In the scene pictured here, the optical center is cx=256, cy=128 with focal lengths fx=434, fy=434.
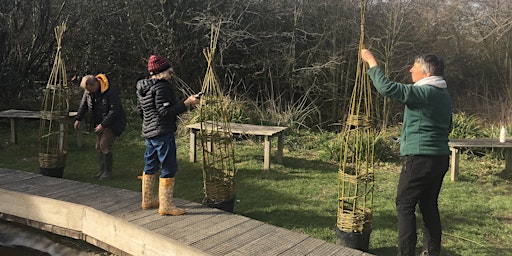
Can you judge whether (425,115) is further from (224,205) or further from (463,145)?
(463,145)

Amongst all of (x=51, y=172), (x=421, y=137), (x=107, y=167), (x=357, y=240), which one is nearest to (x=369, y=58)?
(x=421, y=137)

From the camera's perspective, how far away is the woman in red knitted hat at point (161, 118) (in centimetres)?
377

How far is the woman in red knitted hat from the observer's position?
12.4 ft

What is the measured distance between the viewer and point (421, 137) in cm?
312

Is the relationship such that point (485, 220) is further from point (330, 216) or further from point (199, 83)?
point (199, 83)

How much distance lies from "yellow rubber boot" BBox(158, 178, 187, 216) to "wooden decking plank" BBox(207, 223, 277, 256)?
2.59 ft

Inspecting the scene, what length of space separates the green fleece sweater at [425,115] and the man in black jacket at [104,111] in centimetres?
367

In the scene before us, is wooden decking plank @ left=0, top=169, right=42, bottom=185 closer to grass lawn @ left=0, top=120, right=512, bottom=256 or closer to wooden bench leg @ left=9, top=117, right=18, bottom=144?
grass lawn @ left=0, top=120, right=512, bottom=256

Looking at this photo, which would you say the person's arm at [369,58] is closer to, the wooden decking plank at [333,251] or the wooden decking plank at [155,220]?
the wooden decking plank at [333,251]

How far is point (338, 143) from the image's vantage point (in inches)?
297

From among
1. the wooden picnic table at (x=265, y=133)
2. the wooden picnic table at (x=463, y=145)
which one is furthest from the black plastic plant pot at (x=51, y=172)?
the wooden picnic table at (x=463, y=145)

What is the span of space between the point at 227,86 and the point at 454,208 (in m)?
7.03

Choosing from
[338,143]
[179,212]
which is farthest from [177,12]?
[179,212]

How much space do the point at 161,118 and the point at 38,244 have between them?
1.73 m
